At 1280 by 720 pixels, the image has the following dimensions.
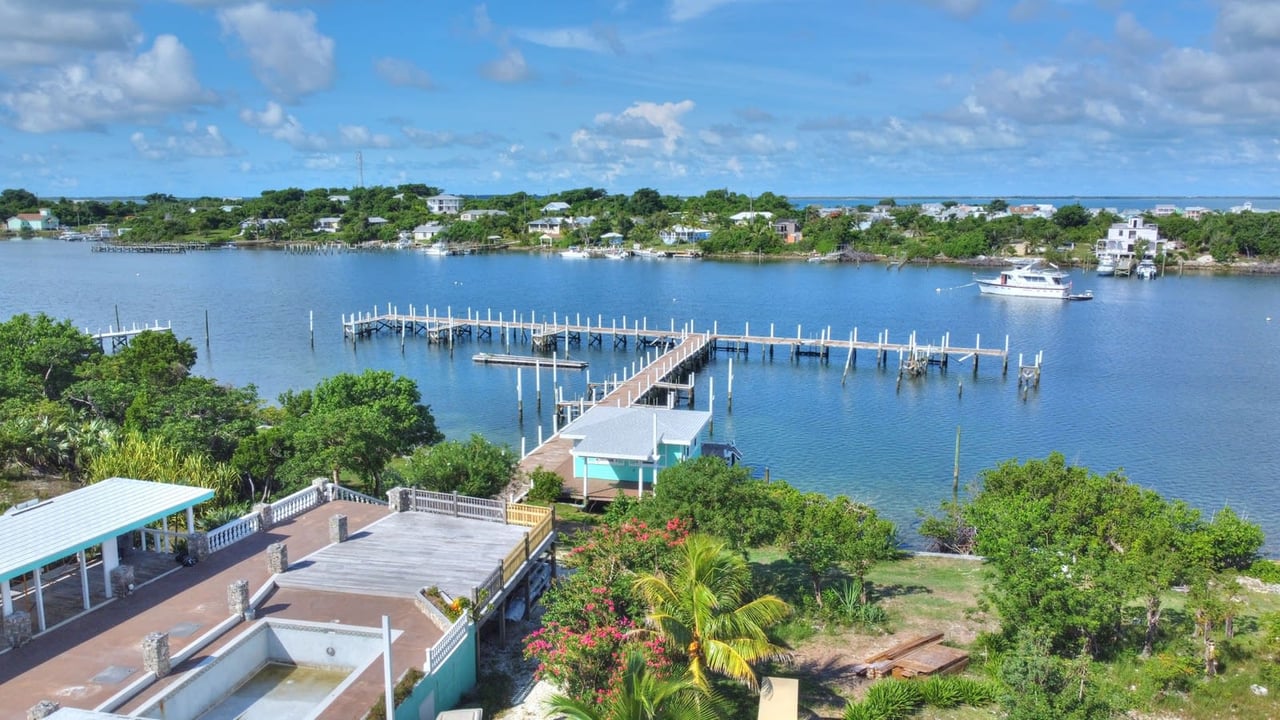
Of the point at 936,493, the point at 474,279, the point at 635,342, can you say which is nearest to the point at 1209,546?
A: the point at 936,493

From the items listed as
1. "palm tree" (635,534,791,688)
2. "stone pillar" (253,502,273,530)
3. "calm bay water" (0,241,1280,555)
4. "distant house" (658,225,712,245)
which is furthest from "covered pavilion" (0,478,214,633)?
"distant house" (658,225,712,245)

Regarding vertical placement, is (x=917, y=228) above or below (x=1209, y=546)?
above

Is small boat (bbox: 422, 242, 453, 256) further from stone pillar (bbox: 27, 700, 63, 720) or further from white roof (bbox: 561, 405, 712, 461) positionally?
stone pillar (bbox: 27, 700, 63, 720)

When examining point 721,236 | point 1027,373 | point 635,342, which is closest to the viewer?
point 1027,373

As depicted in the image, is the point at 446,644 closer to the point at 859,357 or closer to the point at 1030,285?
the point at 859,357

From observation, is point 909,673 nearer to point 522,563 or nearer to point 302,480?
point 522,563

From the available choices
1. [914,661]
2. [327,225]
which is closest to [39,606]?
[914,661]
